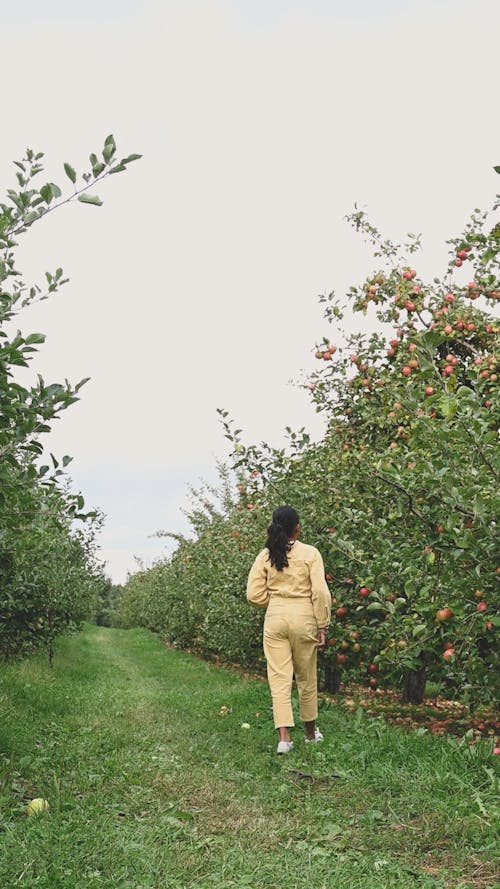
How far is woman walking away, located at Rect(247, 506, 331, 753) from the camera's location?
6.06 metres

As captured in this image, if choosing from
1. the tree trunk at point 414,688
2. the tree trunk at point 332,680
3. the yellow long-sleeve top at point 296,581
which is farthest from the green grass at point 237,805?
the tree trunk at point 332,680

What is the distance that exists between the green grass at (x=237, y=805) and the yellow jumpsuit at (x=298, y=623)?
47cm

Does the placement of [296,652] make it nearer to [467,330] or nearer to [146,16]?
[467,330]

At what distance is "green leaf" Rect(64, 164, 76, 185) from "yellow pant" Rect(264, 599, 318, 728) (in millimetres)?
4062

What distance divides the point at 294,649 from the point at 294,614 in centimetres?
30

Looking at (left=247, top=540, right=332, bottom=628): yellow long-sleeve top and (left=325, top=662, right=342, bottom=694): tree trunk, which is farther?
(left=325, top=662, right=342, bottom=694): tree trunk

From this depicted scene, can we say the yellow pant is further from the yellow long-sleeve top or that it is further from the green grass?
the green grass

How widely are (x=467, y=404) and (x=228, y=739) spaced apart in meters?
4.29

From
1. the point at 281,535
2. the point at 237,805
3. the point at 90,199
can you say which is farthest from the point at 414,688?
the point at 90,199

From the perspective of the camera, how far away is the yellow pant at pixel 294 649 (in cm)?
604

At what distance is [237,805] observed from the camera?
171 inches

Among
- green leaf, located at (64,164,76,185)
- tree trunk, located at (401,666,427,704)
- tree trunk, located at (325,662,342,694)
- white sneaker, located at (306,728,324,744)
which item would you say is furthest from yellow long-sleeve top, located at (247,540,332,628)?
green leaf, located at (64,164,76,185)

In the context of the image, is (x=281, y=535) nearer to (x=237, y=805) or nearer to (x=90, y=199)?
(x=237, y=805)

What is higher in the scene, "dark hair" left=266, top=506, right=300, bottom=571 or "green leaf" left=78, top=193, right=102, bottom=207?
"green leaf" left=78, top=193, right=102, bottom=207
